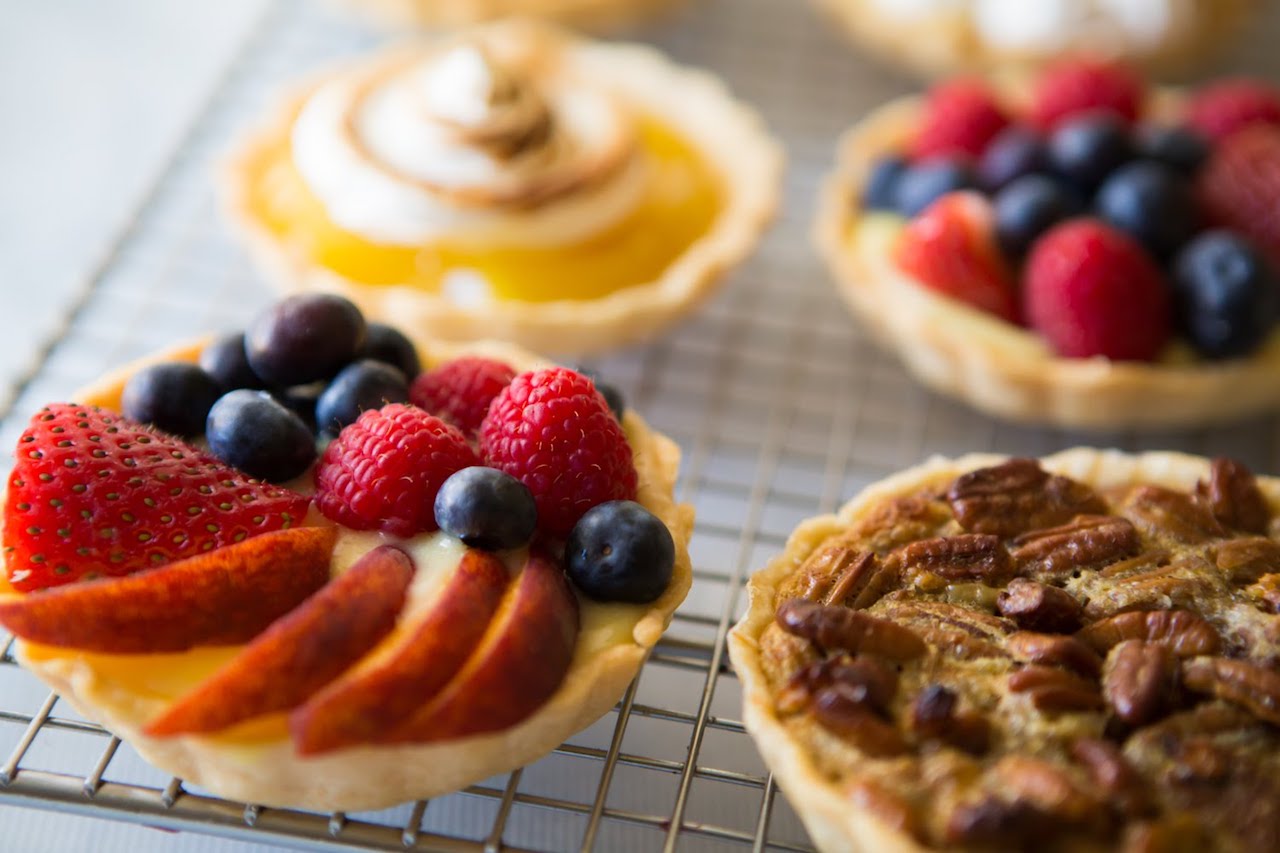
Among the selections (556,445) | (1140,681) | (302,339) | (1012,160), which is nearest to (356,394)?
(302,339)

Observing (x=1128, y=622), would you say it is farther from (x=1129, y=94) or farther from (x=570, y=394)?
(x=1129, y=94)

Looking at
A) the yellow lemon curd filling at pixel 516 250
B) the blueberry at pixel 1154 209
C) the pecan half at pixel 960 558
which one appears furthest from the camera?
the yellow lemon curd filling at pixel 516 250

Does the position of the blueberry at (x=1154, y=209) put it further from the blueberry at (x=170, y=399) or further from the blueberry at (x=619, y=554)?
the blueberry at (x=170, y=399)

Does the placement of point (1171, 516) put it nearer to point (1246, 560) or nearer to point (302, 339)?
point (1246, 560)

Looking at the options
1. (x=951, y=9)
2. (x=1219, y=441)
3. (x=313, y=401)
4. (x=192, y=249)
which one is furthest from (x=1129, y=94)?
(x=192, y=249)

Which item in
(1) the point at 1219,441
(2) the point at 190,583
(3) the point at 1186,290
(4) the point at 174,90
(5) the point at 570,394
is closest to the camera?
(2) the point at 190,583

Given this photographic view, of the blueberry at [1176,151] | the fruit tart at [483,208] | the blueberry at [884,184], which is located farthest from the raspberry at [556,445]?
the blueberry at [1176,151]
